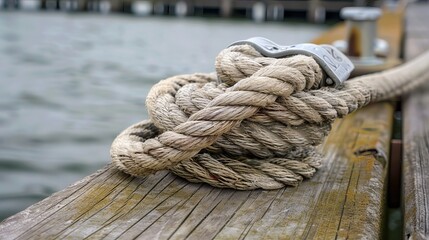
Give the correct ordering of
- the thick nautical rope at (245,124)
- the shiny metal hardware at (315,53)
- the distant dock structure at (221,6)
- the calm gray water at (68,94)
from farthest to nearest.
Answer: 1. the distant dock structure at (221,6)
2. the calm gray water at (68,94)
3. the shiny metal hardware at (315,53)
4. the thick nautical rope at (245,124)

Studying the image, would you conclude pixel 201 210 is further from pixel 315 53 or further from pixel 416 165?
pixel 416 165

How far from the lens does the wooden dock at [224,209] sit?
1367mm

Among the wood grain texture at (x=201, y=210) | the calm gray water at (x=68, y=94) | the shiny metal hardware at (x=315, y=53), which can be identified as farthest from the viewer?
the calm gray water at (x=68, y=94)

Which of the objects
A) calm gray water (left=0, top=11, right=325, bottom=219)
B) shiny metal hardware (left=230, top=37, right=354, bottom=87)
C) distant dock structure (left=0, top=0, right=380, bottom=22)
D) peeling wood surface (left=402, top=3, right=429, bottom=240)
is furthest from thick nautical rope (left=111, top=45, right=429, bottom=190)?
distant dock structure (left=0, top=0, right=380, bottom=22)

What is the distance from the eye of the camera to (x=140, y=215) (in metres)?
1.46

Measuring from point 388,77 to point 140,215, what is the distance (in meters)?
1.73

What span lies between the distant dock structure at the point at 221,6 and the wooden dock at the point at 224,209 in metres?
22.6

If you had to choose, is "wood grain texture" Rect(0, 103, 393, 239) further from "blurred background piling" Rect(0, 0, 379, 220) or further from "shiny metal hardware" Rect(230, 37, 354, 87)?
"blurred background piling" Rect(0, 0, 379, 220)

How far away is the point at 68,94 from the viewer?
645cm

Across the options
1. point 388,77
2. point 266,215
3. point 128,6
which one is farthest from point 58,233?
point 128,6

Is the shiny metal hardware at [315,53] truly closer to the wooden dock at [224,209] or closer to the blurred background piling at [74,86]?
the wooden dock at [224,209]

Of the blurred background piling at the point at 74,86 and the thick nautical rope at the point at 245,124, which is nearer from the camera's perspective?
the thick nautical rope at the point at 245,124

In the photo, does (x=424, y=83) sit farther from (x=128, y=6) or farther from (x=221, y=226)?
Result: (x=128, y=6)

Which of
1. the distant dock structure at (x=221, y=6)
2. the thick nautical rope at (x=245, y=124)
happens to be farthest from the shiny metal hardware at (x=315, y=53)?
the distant dock structure at (x=221, y=6)
